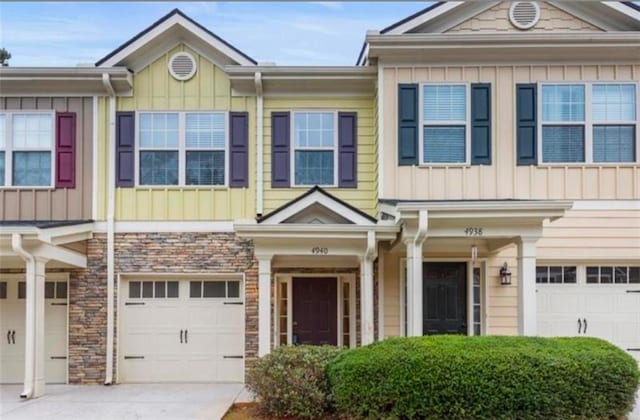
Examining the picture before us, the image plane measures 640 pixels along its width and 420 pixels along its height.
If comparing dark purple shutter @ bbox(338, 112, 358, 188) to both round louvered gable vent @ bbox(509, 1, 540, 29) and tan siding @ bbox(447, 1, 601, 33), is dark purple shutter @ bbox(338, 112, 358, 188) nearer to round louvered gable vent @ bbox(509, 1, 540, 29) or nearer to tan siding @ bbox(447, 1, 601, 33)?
tan siding @ bbox(447, 1, 601, 33)

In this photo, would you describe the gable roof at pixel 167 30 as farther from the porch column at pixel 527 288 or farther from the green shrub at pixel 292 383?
the porch column at pixel 527 288

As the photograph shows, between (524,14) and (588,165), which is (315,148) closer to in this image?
(524,14)

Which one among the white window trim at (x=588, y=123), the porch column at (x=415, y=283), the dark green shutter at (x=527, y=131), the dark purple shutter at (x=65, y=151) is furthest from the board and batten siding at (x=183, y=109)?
the white window trim at (x=588, y=123)

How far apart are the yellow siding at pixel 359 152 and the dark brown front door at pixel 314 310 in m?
1.57

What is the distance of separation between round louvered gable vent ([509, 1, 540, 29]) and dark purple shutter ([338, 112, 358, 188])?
337 cm

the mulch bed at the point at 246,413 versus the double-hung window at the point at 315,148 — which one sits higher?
the double-hung window at the point at 315,148

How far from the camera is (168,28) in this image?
12586 millimetres

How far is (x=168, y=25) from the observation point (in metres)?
12.6

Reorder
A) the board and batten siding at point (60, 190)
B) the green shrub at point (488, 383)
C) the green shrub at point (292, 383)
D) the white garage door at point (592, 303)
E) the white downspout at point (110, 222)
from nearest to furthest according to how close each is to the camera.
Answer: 1. the green shrub at point (488, 383)
2. the green shrub at point (292, 383)
3. the white garage door at point (592, 303)
4. the white downspout at point (110, 222)
5. the board and batten siding at point (60, 190)

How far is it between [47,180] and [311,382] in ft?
21.9

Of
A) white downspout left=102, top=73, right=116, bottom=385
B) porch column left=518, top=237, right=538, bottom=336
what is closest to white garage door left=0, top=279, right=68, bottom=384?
white downspout left=102, top=73, right=116, bottom=385

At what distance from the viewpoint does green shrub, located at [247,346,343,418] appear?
9141 millimetres

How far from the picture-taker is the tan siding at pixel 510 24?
40.4 ft

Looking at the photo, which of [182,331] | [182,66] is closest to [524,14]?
[182,66]
